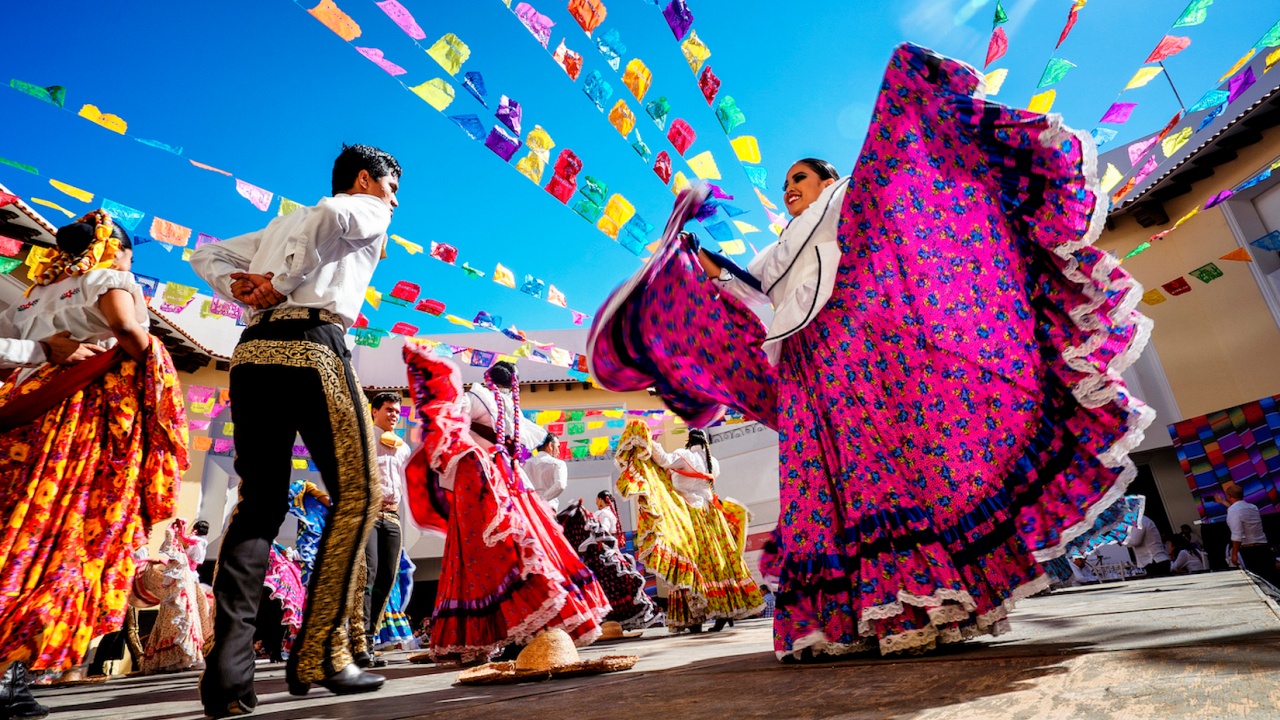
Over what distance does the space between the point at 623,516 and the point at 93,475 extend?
639 inches

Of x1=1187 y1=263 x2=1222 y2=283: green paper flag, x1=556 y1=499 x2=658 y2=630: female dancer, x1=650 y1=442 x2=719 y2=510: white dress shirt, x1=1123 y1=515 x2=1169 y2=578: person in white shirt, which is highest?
x1=1187 y1=263 x2=1222 y2=283: green paper flag

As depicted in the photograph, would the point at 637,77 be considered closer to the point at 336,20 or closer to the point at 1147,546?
the point at 336,20

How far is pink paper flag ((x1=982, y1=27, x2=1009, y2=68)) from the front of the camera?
437 centimetres

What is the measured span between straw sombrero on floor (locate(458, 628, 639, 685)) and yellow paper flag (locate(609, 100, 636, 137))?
3358mm

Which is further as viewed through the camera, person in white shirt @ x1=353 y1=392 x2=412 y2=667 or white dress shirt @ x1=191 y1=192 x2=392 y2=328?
person in white shirt @ x1=353 y1=392 x2=412 y2=667

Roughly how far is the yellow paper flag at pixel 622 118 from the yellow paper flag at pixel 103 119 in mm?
2789

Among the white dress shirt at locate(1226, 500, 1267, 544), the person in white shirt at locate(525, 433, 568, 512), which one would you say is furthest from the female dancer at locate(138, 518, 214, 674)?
the white dress shirt at locate(1226, 500, 1267, 544)

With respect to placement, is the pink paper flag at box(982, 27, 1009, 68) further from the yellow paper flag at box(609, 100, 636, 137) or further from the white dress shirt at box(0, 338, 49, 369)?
the white dress shirt at box(0, 338, 49, 369)

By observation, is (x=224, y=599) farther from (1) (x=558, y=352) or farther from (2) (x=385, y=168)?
(1) (x=558, y=352)

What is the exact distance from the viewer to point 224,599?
167 centimetres

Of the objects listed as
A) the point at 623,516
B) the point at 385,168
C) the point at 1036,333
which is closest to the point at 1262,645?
the point at 1036,333

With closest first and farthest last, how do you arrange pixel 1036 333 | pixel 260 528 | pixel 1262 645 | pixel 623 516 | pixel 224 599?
pixel 1262 645 → pixel 224 599 → pixel 260 528 → pixel 1036 333 → pixel 623 516

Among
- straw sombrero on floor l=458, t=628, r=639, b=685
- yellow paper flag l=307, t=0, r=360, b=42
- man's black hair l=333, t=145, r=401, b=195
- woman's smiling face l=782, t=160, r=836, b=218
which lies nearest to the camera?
straw sombrero on floor l=458, t=628, r=639, b=685

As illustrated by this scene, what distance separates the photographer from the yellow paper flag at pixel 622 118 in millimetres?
4508
